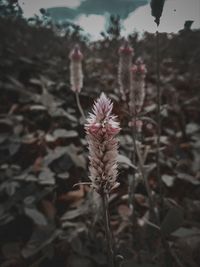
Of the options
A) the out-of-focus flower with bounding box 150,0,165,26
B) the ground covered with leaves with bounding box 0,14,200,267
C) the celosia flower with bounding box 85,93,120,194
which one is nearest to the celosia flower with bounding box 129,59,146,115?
the ground covered with leaves with bounding box 0,14,200,267

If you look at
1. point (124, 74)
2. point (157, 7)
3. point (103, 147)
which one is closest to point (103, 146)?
point (103, 147)

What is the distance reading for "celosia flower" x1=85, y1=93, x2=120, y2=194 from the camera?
1.16 metres

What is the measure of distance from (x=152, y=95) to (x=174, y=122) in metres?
0.71

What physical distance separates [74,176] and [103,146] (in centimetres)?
178

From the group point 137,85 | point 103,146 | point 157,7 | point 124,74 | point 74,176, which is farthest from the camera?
point 74,176

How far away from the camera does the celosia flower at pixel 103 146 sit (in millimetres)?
1158

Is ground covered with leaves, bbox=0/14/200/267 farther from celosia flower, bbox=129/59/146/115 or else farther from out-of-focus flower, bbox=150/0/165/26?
out-of-focus flower, bbox=150/0/165/26

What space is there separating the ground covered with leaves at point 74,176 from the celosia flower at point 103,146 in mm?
391

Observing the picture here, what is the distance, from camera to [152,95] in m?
4.62

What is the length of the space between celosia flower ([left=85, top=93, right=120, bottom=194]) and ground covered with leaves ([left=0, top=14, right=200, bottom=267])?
391 mm

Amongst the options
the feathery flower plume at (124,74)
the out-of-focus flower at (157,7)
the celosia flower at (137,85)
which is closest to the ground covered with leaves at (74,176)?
the celosia flower at (137,85)

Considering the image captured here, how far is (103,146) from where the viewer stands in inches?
46.2

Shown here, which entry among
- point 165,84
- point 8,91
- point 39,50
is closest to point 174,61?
point 165,84

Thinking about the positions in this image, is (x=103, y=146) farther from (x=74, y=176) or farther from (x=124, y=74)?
(x=74, y=176)
